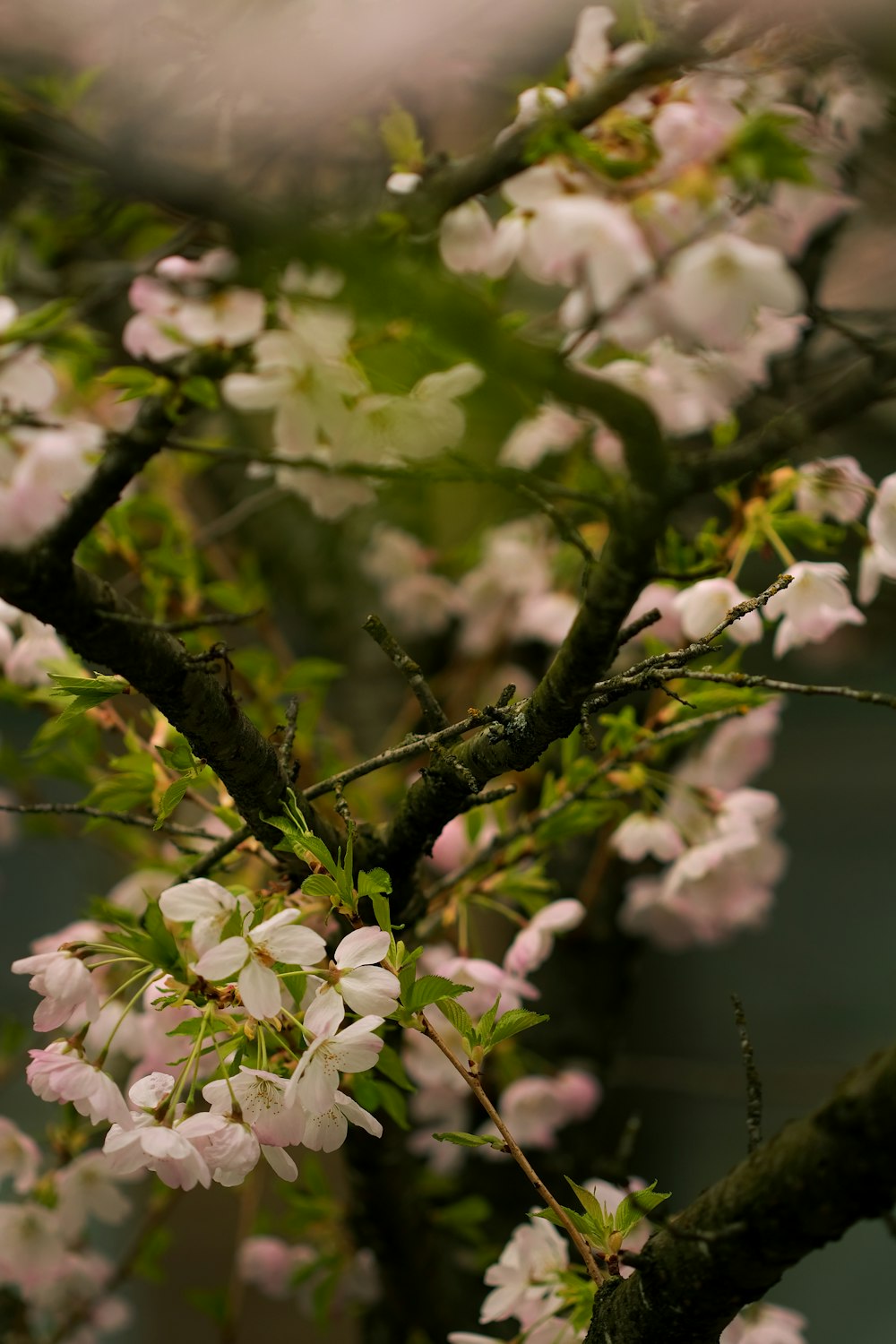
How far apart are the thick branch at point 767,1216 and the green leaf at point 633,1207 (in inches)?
1.0

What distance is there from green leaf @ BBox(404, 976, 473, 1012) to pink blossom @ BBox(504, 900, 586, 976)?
17cm

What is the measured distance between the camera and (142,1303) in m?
1.27

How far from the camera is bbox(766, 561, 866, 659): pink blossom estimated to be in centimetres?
57

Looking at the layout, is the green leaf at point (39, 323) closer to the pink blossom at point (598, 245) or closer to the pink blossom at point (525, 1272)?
the pink blossom at point (598, 245)

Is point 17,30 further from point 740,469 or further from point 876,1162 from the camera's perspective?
point 876,1162

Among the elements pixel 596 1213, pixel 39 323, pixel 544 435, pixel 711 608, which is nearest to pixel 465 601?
pixel 544 435

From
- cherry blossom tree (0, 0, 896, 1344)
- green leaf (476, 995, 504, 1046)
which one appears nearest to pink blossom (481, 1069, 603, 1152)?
cherry blossom tree (0, 0, 896, 1344)

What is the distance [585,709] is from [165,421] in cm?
25

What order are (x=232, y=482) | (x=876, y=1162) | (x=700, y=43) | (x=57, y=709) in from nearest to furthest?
(x=876, y=1162)
(x=700, y=43)
(x=57, y=709)
(x=232, y=482)

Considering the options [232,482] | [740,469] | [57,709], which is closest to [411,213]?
[740,469]

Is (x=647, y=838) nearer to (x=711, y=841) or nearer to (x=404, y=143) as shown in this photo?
(x=711, y=841)

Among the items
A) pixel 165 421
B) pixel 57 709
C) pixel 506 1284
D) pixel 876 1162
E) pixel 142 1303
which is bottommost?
pixel 142 1303

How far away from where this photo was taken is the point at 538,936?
1.92 ft

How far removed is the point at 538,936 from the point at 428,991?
185mm
